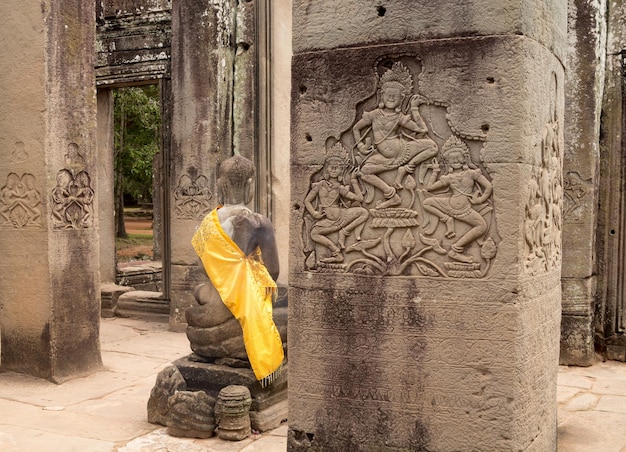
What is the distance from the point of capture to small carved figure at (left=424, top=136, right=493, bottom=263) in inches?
122

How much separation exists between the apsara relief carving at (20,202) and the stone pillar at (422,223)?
143 inches

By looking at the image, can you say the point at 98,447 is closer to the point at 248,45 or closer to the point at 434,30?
the point at 434,30

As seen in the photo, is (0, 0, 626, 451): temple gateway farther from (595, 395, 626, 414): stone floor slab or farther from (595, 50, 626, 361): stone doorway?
(595, 50, 626, 361): stone doorway

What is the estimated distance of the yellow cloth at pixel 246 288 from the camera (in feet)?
16.6

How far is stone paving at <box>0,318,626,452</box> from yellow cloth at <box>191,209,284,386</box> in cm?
59

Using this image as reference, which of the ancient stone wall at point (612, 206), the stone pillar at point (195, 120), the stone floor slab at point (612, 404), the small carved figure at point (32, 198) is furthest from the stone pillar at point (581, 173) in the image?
the small carved figure at point (32, 198)

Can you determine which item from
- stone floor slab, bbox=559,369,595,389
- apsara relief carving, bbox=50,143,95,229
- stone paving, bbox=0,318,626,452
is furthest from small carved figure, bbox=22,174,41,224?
stone floor slab, bbox=559,369,595,389

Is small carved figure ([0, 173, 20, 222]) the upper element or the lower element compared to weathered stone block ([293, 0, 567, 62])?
lower

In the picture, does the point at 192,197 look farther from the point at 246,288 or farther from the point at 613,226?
the point at 613,226

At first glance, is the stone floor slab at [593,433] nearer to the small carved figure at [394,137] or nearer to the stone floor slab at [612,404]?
the stone floor slab at [612,404]

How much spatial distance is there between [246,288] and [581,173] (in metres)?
3.95

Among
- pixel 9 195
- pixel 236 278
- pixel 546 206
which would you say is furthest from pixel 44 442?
pixel 546 206

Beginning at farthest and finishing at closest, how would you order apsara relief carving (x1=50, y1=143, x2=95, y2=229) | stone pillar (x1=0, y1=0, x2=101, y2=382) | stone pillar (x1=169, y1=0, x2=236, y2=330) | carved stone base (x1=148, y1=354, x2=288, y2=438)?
1. stone pillar (x1=169, y1=0, x2=236, y2=330)
2. apsara relief carving (x1=50, y1=143, x2=95, y2=229)
3. stone pillar (x1=0, y1=0, x2=101, y2=382)
4. carved stone base (x1=148, y1=354, x2=288, y2=438)

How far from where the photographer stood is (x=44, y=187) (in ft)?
20.1
